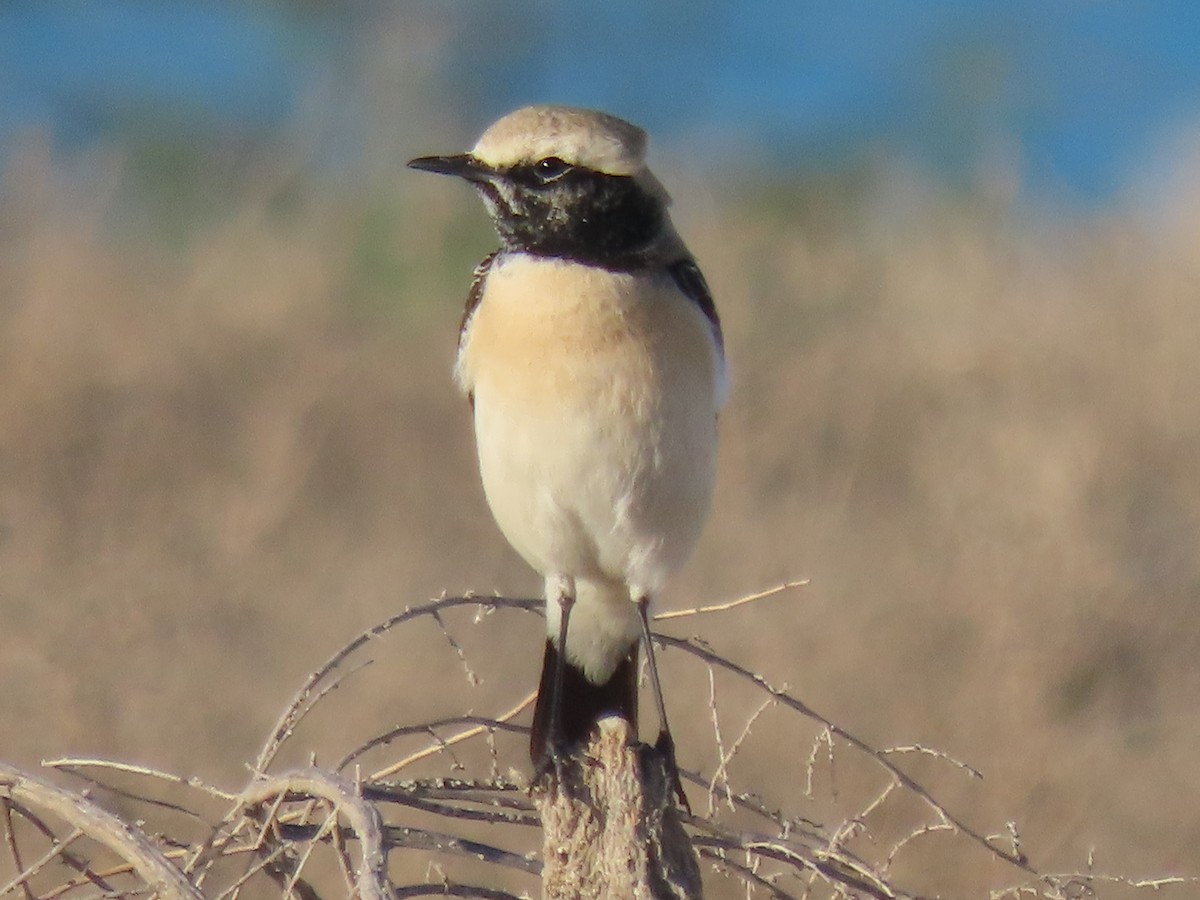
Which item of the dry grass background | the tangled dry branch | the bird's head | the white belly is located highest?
the dry grass background

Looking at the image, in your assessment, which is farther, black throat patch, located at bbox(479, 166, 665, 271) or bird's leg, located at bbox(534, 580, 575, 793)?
black throat patch, located at bbox(479, 166, 665, 271)

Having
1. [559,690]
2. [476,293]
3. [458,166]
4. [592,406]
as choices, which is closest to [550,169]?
[458,166]

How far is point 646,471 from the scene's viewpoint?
3818mm

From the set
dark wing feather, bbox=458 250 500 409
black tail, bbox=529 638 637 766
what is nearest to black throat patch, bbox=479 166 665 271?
dark wing feather, bbox=458 250 500 409

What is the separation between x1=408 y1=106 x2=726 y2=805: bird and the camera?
3760mm

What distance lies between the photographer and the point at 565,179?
12.7 feet

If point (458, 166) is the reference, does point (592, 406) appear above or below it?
below

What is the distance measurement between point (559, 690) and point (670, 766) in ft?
2.61

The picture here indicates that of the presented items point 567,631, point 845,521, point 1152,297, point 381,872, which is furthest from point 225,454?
point 381,872

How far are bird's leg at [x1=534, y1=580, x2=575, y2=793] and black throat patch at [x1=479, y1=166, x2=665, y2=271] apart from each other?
30.0 inches

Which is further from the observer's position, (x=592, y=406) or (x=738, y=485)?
(x=738, y=485)

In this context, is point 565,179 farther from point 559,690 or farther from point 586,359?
point 559,690

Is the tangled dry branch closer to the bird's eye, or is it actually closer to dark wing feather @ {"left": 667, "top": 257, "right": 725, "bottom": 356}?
dark wing feather @ {"left": 667, "top": 257, "right": 725, "bottom": 356}

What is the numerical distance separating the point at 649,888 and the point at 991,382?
775 cm
